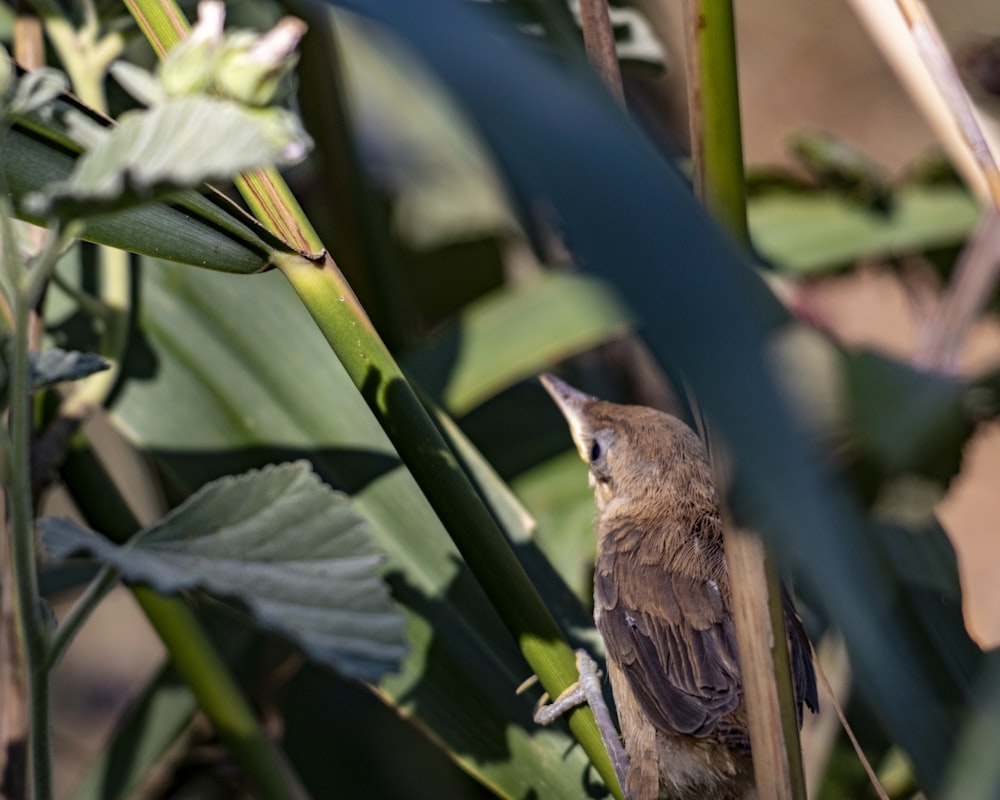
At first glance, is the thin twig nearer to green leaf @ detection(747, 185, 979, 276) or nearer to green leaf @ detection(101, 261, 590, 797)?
green leaf @ detection(101, 261, 590, 797)

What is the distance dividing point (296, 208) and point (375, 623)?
0.32m

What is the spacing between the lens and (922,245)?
1989 millimetres

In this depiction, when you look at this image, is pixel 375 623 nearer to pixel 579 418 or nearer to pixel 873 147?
pixel 579 418

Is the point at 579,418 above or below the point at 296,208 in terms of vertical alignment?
below

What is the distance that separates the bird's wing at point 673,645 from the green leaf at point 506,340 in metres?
0.42

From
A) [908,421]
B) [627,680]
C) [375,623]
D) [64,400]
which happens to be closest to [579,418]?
[627,680]

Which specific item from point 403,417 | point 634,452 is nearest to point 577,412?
point 634,452

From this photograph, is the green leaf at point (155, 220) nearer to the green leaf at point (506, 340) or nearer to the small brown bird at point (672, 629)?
the small brown bird at point (672, 629)

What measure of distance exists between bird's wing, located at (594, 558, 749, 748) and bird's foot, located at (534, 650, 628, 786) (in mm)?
59

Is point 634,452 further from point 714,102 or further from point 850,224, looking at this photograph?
point 850,224

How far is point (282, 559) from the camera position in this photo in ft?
2.03

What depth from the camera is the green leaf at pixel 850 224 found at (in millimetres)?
1916

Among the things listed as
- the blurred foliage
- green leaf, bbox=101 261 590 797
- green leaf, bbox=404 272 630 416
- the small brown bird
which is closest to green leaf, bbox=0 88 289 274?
the blurred foliage

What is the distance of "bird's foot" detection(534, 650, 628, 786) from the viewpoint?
2.75ft
